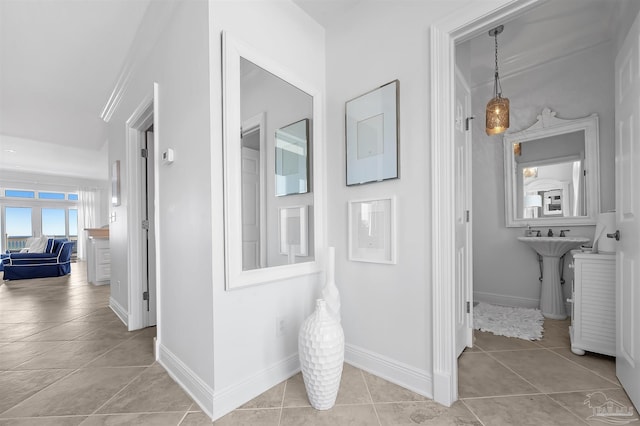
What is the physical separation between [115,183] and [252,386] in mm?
2878

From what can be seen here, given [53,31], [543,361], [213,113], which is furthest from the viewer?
[53,31]

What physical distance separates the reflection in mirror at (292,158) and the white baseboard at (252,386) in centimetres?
111

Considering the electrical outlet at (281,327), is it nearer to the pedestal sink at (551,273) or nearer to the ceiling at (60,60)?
the ceiling at (60,60)

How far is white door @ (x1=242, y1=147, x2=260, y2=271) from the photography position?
5.44 feet

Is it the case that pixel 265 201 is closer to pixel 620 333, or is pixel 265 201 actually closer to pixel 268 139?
pixel 268 139

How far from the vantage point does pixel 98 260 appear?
16.5 feet

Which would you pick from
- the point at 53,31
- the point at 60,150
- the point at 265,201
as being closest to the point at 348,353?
the point at 265,201

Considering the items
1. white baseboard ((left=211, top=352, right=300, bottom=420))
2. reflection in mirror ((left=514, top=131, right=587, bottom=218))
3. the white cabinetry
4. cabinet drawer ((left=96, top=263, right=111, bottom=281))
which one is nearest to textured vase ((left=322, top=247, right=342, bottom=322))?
white baseboard ((left=211, top=352, right=300, bottom=420))

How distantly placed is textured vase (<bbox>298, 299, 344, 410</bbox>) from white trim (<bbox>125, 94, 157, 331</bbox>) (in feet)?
6.85

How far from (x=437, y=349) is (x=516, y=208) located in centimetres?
245

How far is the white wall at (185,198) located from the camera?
1.58m

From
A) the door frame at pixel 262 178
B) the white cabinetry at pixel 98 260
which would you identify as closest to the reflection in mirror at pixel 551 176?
the door frame at pixel 262 178

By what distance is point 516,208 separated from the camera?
3285mm

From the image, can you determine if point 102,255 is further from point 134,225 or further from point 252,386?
point 252,386
